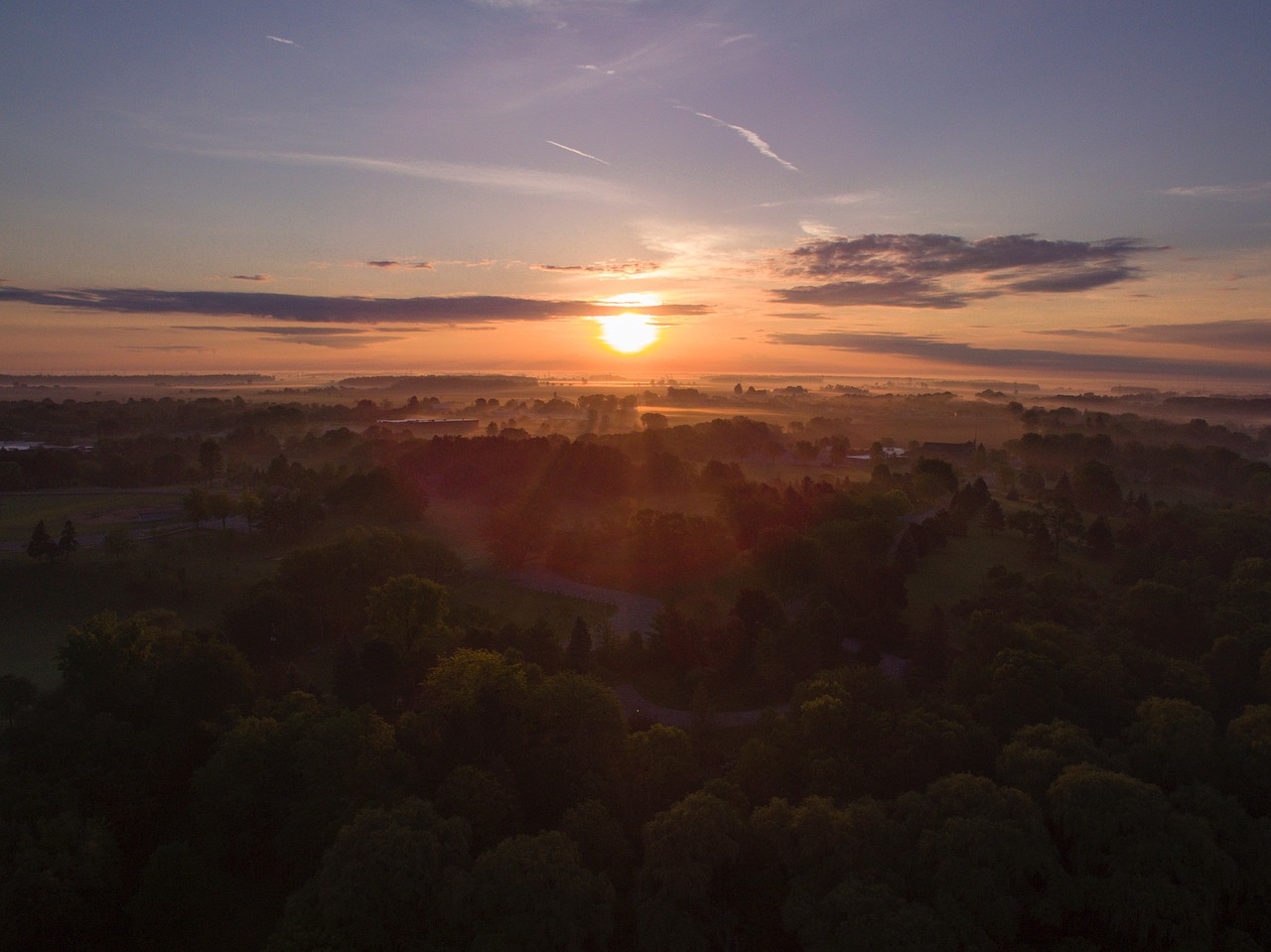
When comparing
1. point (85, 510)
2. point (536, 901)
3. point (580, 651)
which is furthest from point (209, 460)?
point (536, 901)

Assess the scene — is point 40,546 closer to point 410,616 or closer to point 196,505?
point 196,505

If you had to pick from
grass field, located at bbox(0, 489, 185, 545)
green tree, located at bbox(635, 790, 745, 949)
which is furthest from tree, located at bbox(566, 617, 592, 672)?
grass field, located at bbox(0, 489, 185, 545)

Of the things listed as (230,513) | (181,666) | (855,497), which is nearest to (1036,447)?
(855,497)

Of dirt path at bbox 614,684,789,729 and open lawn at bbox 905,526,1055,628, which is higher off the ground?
open lawn at bbox 905,526,1055,628

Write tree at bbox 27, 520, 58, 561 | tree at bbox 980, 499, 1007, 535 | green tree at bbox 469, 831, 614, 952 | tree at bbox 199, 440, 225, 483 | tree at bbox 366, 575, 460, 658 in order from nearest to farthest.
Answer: green tree at bbox 469, 831, 614, 952 → tree at bbox 366, 575, 460, 658 → tree at bbox 27, 520, 58, 561 → tree at bbox 980, 499, 1007, 535 → tree at bbox 199, 440, 225, 483

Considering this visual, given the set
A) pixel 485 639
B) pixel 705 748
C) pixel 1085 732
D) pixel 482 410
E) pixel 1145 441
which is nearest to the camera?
pixel 1085 732

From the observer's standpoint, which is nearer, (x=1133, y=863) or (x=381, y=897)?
(x=381, y=897)

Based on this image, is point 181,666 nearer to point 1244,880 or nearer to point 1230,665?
point 1244,880

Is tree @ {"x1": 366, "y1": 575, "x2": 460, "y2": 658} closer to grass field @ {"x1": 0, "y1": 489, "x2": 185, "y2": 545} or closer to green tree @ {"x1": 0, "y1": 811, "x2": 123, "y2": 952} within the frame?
green tree @ {"x1": 0, "y1": 811, "x2": 123, "y2": 952}
